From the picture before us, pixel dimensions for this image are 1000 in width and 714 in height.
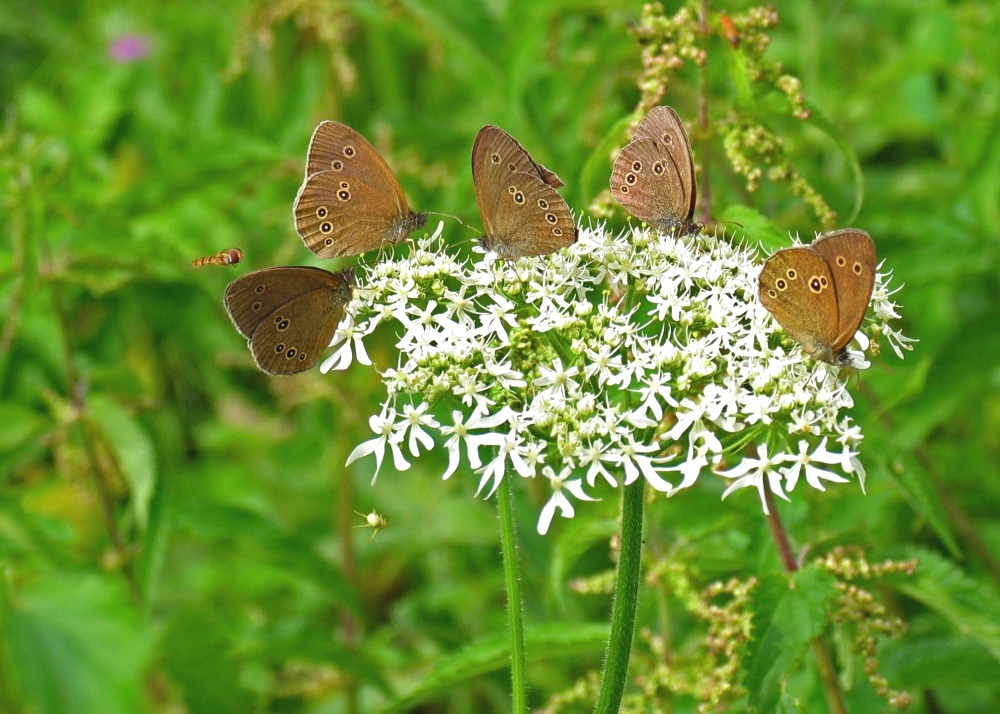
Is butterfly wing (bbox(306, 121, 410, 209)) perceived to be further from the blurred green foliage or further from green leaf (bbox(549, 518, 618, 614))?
green leaf (bbox(549, 518, 618, 614))

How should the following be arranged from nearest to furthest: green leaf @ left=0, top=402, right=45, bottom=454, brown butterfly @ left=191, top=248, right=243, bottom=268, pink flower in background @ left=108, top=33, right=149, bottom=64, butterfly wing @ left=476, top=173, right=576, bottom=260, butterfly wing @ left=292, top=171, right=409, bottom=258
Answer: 1. brown butterfly @ left=191, top=248, right=243, bottom=268
2. butterfly wing @ left=476, top=173, right=576, bottom=260
3. butterfly wing @ left=292, top=171, right=409, bottom=258
4. green leaf @ left=0, top=402, right=45, bottom=454
5. pink flower in background @ left=108, top=33, right=149, bottom=64

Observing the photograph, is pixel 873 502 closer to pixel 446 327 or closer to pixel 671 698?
pixel 671 698

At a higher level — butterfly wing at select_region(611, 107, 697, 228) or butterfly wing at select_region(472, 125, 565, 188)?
butterfly wing at select_region(472, 125, 565, 188)

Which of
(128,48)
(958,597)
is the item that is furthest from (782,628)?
(128,48)

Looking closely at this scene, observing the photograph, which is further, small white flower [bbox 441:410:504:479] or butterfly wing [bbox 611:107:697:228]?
butterfly wing [bbox 611:107:697:228]

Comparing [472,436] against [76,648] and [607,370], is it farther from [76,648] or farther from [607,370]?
[76,648]

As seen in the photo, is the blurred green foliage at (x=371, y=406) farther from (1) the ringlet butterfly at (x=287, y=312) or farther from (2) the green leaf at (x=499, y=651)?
(1) the ringlet butterfly at (x=287, y=312)

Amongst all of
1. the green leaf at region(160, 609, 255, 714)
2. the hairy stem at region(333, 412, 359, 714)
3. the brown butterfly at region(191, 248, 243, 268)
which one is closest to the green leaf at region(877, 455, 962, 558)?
the brown butterfly at region(191, 248, 243, 268)

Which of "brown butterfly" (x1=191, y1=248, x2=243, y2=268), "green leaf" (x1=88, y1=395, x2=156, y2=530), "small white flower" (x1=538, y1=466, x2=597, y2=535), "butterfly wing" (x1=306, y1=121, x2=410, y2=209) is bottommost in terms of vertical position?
"small white flower" (x1=538, y1=466, x2=597, y2=535)
